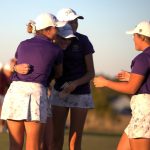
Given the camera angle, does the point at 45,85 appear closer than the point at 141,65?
No

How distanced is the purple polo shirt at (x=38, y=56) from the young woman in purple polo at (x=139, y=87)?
20.3 inches

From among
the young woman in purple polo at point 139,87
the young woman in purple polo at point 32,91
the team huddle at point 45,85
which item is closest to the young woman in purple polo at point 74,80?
the team huddle at point 45,85

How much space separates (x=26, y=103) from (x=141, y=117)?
1.16 metres

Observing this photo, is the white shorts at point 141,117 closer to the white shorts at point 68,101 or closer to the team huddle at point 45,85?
the team huddle at point 45,85

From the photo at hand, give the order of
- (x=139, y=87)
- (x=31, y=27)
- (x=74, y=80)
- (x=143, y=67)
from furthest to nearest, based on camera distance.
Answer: (x=74, y=80)
(x=31, y=27)
(x=139, y=87)
(x=143, y=67)

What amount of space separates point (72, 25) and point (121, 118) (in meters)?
22.7

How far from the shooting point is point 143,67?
6.00 m

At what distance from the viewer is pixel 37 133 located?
632 centimetres

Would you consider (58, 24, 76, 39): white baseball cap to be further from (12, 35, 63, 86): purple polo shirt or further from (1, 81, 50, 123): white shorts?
(1, 81, 50, 123): white shorts

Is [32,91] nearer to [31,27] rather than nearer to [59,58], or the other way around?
[59,58]

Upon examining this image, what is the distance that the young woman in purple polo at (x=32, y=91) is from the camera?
6262mm

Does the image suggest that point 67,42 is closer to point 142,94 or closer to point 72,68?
point 72,68

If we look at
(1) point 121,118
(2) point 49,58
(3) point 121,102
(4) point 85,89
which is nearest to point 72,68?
(4) point 85,89

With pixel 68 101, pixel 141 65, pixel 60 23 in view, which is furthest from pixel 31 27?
pixel 141 65
